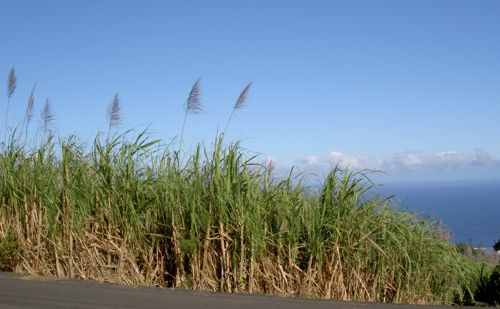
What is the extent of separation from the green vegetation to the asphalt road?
21.1 inches

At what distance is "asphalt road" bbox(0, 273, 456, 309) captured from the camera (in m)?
3.67

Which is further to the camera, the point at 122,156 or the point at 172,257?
the point at 122,156

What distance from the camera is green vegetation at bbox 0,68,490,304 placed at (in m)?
4.45

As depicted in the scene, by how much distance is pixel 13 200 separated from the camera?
17.7 feet

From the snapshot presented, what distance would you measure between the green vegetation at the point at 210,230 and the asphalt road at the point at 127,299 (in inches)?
21.1

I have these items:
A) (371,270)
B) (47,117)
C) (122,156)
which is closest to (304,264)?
(371,270)

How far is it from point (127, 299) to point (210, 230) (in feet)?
3.15

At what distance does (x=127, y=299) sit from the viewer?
3.83m

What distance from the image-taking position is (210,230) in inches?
177

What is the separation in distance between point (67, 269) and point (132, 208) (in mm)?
846

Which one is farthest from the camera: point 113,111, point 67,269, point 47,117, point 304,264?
point 47,117

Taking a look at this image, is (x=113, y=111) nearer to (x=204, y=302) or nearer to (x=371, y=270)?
(x=204, y=302)

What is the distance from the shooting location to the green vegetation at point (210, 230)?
175 inches

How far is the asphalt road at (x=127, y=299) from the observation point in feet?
12.1
